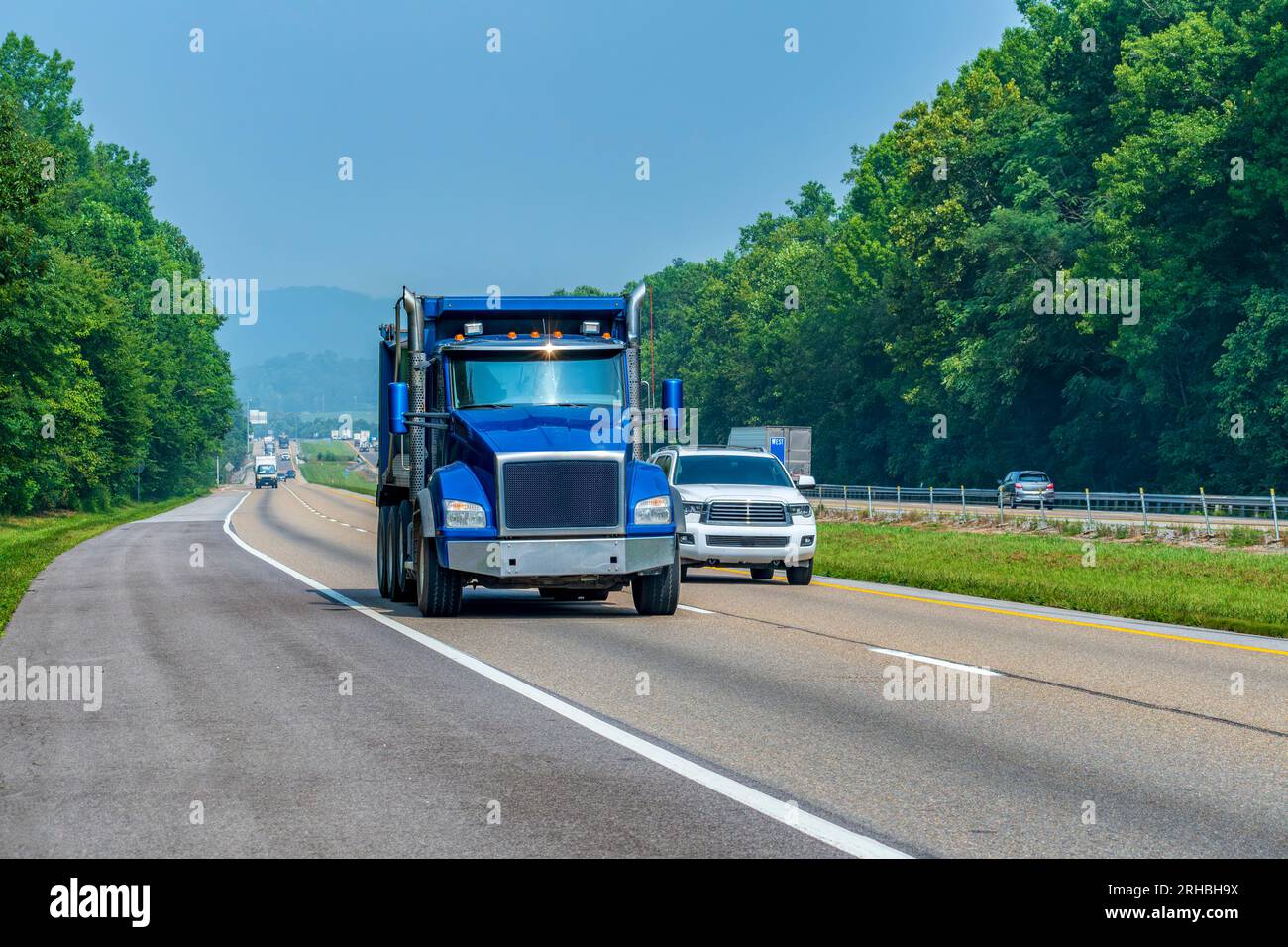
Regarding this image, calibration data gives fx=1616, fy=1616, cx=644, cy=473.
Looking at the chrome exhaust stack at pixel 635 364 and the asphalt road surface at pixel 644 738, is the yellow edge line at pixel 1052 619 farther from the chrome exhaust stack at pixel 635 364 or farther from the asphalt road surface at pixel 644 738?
the chrome exhaust stack at pixel 635 364

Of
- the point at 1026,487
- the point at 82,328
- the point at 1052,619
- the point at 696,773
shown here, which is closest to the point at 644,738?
the point at 696,773

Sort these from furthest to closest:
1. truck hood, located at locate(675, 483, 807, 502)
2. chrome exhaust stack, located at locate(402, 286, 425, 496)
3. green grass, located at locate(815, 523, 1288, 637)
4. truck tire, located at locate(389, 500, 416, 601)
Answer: truck hood, located at locate(675, 483, 807, 502) < green grass, located at locate(815, 523, 1288, 637) < truck tire, located at locate(389, 500, 416, 601) < chrome exhaust stack, located at locate(402, 286, 425, 496)

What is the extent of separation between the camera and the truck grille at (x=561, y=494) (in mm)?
17188

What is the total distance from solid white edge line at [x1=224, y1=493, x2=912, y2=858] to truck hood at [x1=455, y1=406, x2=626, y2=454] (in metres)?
2.73

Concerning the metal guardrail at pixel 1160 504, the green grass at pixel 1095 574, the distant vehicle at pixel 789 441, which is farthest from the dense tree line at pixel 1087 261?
the green grass at pixel 1095 574

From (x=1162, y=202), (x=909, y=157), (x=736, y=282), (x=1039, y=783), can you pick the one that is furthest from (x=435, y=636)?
(x=736, y=282)

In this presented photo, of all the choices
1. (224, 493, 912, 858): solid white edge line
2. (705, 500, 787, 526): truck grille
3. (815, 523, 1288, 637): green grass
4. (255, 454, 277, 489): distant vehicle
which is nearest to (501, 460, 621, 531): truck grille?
(224, 493, 912, 858): solid white edge line

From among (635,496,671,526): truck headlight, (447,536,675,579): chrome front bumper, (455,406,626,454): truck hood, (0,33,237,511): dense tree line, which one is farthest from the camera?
(0,33,237,511): dense tree line

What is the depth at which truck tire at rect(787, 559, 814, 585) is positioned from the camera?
2439 cm

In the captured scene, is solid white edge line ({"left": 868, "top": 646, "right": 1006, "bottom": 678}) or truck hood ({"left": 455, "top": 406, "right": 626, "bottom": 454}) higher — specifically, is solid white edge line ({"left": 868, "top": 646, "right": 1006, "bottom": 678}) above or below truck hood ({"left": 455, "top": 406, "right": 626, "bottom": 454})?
below

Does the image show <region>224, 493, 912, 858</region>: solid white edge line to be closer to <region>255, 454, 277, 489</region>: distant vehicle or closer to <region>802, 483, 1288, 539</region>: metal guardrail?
<region>802, 483, 1288, 539</region>: metal guardrail

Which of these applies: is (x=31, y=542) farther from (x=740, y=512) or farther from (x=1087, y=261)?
(x=1087, y=261)

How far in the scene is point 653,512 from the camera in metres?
17.6

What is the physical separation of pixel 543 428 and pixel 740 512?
647 centimetres
